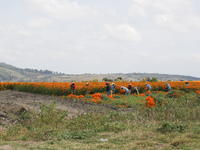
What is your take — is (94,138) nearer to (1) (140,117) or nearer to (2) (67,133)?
(2) (67,133)

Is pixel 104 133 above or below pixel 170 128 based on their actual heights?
below

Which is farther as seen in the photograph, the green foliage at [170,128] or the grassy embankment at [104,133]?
the green foliage at [170,128]

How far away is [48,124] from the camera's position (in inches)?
377

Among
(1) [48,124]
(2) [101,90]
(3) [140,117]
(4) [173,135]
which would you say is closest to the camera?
(4) [173,135]

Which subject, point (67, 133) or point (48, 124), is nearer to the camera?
point (67, 133)

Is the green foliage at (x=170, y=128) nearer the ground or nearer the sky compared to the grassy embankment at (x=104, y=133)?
nearer the sky

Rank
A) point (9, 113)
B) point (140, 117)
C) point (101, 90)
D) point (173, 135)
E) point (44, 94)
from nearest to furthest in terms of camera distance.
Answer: point (173, 135)
point (140, 117)
point (9, 113)
point (44, 94)
point (101, 90)

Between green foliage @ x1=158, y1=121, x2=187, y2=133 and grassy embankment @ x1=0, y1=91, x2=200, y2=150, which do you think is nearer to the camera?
grassy embankment @ x1=0, y1=91, x2=200, y2=150

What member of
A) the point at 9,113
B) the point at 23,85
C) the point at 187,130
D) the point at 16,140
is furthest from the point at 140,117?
the point at 23,85

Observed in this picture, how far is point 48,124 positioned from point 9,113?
124 inches

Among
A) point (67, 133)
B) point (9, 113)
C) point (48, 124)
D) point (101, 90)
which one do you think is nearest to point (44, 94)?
point (101, 90)

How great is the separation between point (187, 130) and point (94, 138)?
3.26 m

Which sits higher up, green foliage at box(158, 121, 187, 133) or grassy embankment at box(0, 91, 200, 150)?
green foliage at box(158, 121, 187, 133)

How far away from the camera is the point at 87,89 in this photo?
26297 millimetres
